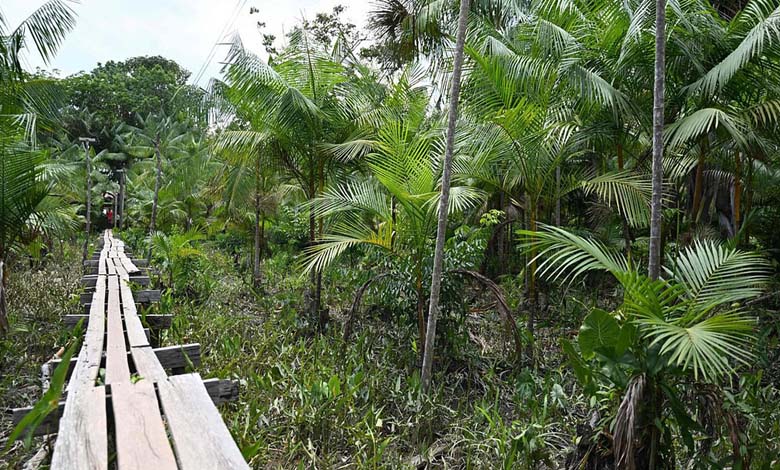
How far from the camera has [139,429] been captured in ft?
7.17

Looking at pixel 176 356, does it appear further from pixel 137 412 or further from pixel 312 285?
pixel 312 285

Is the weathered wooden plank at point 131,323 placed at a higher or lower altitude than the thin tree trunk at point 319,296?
lower

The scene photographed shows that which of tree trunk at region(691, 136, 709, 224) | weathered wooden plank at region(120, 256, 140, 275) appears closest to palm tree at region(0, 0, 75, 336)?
weathered wooden plank at region(120, 256, 140, 275)

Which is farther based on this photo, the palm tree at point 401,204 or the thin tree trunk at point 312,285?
the thin tree trunk at point 312,285

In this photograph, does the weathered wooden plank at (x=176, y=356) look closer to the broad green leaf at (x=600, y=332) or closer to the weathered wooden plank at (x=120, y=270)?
the broad green leaf at (x=600, y=332)

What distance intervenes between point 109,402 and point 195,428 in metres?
0.74

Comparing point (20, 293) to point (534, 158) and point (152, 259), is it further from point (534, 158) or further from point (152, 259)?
point (534, 158)

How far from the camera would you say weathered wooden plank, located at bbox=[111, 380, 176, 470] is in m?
1.93

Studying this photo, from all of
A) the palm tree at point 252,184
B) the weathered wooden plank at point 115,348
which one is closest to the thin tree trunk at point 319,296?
the palm tree at point 252,184

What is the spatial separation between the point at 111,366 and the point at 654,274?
3016mm

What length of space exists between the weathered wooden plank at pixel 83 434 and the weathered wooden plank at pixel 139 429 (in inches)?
2.1

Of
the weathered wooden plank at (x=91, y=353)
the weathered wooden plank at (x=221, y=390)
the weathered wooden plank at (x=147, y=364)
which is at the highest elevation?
the weathered wooden plank at (x=221, y=390)

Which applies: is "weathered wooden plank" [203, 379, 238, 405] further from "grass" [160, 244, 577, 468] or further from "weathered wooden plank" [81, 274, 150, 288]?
"weathered wooden plank" [81, 274, 150, 288]

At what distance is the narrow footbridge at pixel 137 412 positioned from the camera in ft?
6.41
